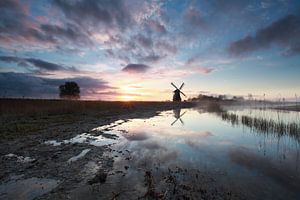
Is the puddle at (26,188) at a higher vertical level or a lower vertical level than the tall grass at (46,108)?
lower

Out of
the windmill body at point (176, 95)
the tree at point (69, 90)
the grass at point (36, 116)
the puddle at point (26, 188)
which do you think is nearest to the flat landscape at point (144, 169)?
the puddle at point (26, 188)

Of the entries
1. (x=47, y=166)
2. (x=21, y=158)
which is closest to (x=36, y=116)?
(x=21, y=158)

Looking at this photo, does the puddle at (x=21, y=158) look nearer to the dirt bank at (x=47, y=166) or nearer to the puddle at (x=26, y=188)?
the dirt bank at (x=47, y=166)

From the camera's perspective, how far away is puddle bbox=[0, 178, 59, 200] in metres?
4.29

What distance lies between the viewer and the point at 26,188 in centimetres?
464

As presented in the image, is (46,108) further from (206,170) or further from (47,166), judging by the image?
(206,170)

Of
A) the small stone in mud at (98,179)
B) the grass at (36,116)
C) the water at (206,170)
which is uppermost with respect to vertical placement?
the grass at (36,116)

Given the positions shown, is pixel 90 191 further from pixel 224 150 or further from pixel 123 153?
pixel 224 150

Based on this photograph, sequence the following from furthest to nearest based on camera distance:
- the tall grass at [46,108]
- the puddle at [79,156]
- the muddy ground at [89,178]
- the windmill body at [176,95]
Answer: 1. the windmill body at [176,95]
2. the tall grass at [46,108]
3. the puddle at [79,156]
4. the muddy ground at [89,178]

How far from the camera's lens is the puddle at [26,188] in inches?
169

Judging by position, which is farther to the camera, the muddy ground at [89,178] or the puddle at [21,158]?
the puddle at [21,158]

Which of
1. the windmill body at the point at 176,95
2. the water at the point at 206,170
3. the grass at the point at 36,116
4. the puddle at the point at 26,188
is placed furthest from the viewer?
the windmill body at the point at 176,95

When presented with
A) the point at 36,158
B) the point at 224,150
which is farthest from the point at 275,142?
the point at 36,158

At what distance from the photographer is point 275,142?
10.5 meters
